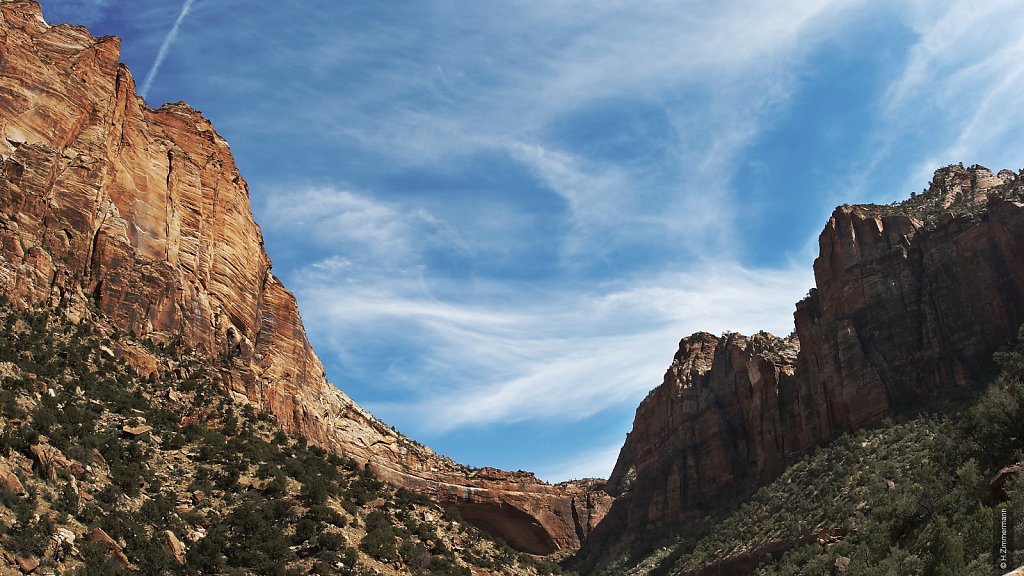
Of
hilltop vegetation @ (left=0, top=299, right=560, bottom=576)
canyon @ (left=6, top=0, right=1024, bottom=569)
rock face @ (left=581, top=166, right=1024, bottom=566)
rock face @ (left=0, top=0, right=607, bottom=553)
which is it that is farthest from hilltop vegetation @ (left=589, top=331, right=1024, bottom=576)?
rock face @ (left=0, top=0, right=607, bottom=553)

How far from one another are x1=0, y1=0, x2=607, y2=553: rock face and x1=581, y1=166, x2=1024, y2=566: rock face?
128ft

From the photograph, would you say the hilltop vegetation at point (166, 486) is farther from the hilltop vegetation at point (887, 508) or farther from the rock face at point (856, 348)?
the rock face at point (856, 348)

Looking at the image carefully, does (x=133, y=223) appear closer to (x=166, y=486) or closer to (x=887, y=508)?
(x=166, y=486)

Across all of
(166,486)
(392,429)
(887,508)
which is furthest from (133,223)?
(392,429)

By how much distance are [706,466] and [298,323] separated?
4952cm

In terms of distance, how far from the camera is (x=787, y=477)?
85.0 m

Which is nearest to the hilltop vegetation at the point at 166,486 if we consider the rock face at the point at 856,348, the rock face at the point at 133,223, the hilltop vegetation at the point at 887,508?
the rock face at the point at 133,223

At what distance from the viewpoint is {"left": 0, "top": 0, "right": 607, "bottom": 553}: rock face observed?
51188 millimetres

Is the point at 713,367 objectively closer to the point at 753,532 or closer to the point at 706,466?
the point at 706,466

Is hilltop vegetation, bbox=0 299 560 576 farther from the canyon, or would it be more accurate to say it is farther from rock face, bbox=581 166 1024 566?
rock face, bbox=581 166 1024 566

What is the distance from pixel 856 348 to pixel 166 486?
6545 centimetres

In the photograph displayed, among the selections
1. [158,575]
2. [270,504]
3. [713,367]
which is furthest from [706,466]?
[158,575]

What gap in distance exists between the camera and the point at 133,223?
197 ft

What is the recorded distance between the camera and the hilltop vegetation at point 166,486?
1280 inches
